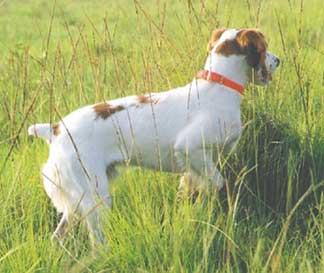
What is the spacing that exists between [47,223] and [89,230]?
332mm

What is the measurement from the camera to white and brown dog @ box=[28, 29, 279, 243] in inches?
161

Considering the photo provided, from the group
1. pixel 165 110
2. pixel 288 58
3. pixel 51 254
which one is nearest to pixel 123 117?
pixel 165 110

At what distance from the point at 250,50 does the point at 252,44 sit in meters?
0.04

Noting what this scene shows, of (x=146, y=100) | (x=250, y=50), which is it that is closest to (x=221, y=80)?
(x=250, y=50)

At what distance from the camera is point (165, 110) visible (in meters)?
4.26

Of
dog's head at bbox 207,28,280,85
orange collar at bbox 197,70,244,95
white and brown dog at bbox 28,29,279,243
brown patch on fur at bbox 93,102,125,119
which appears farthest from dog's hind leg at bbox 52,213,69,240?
dog's head at bbox 207,28,280,85

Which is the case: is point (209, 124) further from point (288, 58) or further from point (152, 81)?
point (288, 58)

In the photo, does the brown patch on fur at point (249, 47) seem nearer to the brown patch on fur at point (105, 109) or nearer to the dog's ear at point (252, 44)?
the dog's ear at point (252, 44)

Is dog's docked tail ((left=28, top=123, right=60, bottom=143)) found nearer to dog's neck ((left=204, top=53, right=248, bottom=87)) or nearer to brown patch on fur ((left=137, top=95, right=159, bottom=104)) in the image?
brown patch on fur ((left=137, top=95, right=159, bottom=104))

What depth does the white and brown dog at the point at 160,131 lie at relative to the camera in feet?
13.4

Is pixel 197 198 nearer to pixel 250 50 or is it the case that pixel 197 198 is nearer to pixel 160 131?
pixel 160 131

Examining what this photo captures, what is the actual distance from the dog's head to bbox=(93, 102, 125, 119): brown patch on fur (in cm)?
58

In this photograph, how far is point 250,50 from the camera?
4.32 metres

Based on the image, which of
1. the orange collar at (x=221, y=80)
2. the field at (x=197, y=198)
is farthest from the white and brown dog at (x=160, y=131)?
the field at (x=197, y=198)
